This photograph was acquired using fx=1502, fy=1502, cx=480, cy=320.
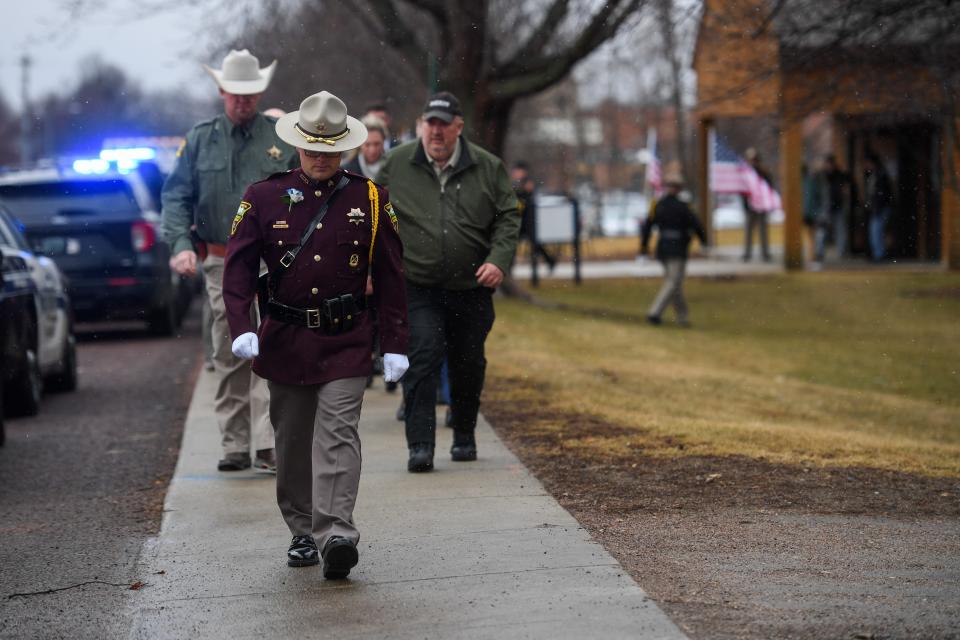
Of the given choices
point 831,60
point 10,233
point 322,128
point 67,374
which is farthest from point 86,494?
point 831,60

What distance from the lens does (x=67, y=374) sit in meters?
12.8

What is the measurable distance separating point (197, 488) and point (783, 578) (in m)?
3.37

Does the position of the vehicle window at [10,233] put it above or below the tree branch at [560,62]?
below

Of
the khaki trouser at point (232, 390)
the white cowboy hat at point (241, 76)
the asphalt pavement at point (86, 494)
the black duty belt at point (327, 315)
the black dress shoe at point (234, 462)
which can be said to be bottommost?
the asphalt pavement at point (86, 494)

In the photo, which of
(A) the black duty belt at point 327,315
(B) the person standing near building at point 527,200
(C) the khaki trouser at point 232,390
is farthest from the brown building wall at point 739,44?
(A) the black duty belt at point 327,315

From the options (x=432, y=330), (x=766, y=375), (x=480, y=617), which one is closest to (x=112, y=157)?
(x=766, y=375)

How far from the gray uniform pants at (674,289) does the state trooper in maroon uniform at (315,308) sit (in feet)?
43.3

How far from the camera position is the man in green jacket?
26.0 feet

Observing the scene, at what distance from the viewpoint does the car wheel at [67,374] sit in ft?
41.5

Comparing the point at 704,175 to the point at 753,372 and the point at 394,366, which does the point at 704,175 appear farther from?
the point at 394,366

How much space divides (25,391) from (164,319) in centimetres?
652

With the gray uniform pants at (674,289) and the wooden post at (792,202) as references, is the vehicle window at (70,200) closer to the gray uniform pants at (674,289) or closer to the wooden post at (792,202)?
the gray uniform pants at (674,289)

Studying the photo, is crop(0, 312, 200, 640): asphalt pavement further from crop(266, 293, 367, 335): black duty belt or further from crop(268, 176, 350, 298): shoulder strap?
crop(268, 176, 350, 298): shoulder strap

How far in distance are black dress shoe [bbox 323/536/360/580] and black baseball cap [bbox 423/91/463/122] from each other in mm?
3005
